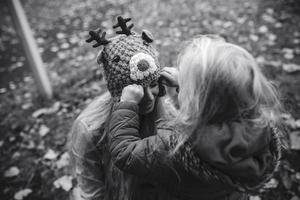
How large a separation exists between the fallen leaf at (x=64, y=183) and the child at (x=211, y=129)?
1432 millimetres

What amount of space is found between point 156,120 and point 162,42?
247cm

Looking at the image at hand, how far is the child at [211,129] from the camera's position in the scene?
0.99m

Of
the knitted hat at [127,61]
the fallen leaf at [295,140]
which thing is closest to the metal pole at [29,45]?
the knitted hat at [127,61]

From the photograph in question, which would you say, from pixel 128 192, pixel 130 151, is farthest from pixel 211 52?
pixel 128 192

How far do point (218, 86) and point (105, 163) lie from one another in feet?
3.23

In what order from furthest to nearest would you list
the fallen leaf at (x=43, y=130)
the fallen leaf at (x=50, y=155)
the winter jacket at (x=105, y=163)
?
the fallen leaf at (x=43, y=130)
the fallen leaf at (x=50, y=155)
the winter jacket at (x=105, y=163)

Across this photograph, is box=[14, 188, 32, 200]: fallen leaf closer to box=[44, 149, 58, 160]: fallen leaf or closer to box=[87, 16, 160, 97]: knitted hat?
box=[44, 149, 58, 160]: fallen leaf

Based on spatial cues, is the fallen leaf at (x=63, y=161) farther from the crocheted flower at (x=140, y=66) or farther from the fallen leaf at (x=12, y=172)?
the crocheted flower at (x=140, y=66)

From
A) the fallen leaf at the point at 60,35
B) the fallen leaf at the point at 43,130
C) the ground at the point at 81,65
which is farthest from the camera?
the fallen leaf at the point at 60,35

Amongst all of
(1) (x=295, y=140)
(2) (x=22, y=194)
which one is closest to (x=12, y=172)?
(2) (x=22, y=194)

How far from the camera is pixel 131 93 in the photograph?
1254mm

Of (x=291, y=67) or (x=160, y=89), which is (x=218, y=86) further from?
(x=291, y=67)

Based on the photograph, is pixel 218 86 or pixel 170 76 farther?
pixel 170 76

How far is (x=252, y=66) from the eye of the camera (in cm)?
98
